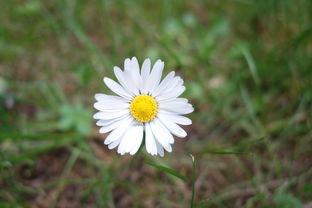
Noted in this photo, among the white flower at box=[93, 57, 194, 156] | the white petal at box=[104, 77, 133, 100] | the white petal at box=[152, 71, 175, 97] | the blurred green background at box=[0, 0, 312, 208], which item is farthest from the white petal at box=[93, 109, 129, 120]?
the blurred green background at box=[0, 0, 312, 208]

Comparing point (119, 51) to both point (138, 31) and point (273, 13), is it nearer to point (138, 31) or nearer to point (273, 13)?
point (138, 31)

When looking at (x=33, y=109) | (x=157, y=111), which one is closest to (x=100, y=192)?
(x=157, y=111)

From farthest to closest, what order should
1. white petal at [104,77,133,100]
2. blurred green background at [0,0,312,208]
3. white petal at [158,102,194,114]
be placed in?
blurred green background at [0,0,312,208] → white petal at [104,77,133,100] → white petal at [158,102,194,114]

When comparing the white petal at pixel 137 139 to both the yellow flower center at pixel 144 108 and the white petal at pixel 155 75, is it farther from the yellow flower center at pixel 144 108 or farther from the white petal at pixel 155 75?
the white petal at pixel 155 75

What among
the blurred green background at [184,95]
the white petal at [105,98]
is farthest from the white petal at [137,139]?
the blurred green background at [184,95]

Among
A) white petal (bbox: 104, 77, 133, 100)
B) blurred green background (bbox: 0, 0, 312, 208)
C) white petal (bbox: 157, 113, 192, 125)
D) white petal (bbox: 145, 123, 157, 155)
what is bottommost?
white petal (bbox: 145, 123, 157, 155)

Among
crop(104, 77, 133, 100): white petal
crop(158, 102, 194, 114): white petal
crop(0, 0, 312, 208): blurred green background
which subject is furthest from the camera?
crop(0, 0, 312, 208): blurred green background

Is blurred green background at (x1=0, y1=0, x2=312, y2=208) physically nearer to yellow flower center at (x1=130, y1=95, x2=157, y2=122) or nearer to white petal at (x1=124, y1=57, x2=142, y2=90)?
yellow flower center at (x1=130, y1=95, x2=157, y2=122)
